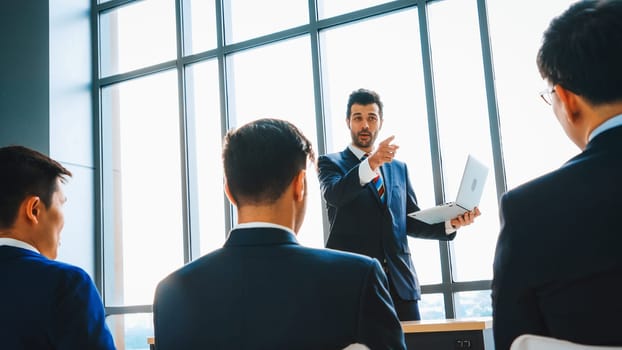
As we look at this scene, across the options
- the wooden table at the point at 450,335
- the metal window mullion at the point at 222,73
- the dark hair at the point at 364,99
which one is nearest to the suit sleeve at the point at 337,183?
the dark hair at the point at 364,99

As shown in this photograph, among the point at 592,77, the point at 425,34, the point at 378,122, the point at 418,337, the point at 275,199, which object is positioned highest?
the point at 425,34

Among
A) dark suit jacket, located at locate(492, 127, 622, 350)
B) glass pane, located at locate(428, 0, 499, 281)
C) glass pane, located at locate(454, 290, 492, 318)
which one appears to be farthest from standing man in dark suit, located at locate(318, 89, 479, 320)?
dark suit jacket, located at locate(492, 127, 622, 350)

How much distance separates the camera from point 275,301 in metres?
1.04

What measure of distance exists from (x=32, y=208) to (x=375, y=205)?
181 centimetres

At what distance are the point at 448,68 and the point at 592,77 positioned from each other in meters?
3.29

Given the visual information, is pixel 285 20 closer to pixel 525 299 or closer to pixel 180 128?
pixel 180 128

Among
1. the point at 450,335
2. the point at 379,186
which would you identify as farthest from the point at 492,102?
the point at 450,335

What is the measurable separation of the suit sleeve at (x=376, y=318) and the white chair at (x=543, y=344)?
0.68 feet

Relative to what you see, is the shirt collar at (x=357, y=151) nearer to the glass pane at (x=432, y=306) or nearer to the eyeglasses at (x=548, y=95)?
the glass pane at (x=432, y=306)

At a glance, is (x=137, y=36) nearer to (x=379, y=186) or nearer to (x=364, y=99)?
(x=364, y=99)

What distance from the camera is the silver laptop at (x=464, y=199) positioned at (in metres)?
2.98

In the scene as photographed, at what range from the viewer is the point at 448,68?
13.7 ft

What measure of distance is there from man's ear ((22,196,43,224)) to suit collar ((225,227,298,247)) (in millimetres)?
668

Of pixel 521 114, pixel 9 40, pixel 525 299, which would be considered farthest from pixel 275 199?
pixel 9 40
